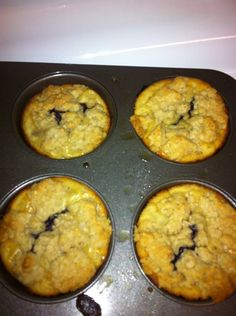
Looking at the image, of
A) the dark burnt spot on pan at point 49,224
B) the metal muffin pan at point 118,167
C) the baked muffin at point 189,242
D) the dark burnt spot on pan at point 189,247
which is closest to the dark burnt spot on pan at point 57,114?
the metal muffin pan at point 118,167

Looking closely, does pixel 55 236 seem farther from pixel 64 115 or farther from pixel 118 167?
pixel 64 115

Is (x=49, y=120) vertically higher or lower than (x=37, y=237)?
higher

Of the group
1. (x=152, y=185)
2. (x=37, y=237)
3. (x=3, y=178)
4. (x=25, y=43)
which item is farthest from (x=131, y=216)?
(x=25, y=43)

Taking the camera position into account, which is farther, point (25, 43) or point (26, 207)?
point (25, 43)

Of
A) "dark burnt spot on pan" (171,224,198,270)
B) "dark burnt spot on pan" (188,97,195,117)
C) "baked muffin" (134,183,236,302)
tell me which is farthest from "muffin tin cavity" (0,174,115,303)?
"dark burnt spot on pan" (188,97,195,117)

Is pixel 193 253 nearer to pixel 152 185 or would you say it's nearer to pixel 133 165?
pixel 152 185

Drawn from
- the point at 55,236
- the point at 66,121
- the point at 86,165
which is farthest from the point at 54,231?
the point at 66,121

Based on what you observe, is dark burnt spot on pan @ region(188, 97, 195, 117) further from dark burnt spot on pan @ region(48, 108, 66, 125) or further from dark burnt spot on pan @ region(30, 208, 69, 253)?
dark burnt spot on pan @ region(30, 208, 69, 253)
